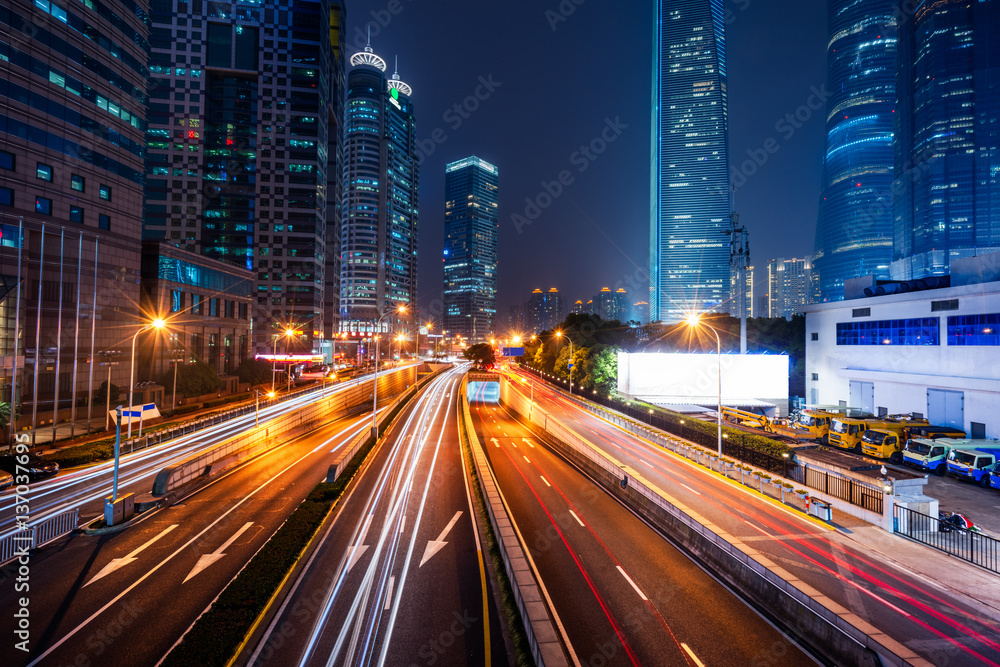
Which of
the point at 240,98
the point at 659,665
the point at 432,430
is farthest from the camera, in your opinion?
the point at 240,98

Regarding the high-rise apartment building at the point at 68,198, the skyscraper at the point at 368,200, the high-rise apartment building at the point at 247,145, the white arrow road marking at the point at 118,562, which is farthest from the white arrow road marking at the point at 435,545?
the skyscraper at the point at 368,200

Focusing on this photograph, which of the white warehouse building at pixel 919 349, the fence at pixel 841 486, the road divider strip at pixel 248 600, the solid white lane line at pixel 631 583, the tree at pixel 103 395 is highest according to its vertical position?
the white warehouse building at pixel 919 349

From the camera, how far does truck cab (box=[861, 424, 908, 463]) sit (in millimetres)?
28719

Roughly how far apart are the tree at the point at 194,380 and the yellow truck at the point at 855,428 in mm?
64193

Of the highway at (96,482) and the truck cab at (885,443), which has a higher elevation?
the truck cab at (885,443)

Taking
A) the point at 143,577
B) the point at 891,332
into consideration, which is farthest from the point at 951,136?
the point at 143,577

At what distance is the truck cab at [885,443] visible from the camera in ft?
94.2

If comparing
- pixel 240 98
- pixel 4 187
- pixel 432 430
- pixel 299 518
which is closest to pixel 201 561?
pixel 299 518

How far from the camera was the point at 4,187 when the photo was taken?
33.9m

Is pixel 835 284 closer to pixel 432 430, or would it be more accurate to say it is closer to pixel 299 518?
pixel 432 430

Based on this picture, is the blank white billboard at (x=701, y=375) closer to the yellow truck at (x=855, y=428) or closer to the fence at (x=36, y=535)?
the yellow truck at (x=855, y=428)

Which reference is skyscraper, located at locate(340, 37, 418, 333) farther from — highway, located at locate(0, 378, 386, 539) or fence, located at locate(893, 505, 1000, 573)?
fence, located at locate(893, 505, 1000, 573)

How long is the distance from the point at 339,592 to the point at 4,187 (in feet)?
150

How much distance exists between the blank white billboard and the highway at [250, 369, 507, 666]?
39.1 meters
